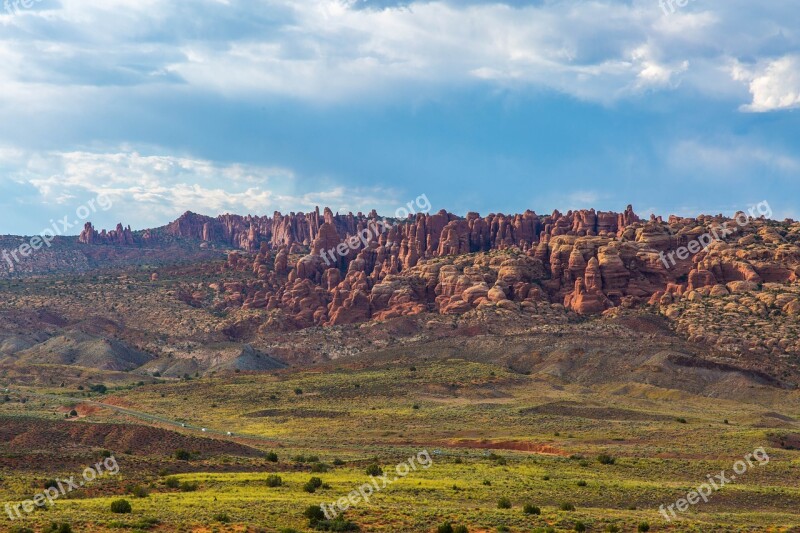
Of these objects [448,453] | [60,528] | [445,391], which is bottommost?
[445,391]

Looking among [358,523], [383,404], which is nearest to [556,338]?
[383,404]

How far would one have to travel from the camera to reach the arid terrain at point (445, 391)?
44188 millimetres

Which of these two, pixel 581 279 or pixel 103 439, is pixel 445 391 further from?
pixel 103 439

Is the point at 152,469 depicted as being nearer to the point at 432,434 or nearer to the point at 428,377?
the point at 432,434

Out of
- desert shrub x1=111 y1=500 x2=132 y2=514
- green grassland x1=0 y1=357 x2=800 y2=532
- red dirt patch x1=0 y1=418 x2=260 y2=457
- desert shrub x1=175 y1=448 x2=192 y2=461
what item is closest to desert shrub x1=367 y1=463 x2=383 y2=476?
green grassland x1=0 y1=357 x2=800 y2=532

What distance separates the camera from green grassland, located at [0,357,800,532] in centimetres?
3875

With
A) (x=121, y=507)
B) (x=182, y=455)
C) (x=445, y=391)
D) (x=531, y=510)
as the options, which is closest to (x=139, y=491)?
(x=121, y=507)

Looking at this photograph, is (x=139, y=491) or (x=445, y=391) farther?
(x=445, y=391)

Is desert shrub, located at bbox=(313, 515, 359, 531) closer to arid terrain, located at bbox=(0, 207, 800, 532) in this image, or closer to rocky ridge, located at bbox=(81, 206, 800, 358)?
arid terrain, located at bbox=(0, 207, 800, 532)

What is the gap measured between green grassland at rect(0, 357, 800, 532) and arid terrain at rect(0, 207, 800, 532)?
33cm

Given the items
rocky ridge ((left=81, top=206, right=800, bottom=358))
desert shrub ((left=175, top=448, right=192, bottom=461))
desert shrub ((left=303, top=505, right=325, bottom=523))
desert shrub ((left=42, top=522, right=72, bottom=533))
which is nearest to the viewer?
desert shrub ((left=42, top=522, right=72, bottom=533))

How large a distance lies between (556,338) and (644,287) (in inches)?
1202

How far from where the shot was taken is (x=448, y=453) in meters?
65.8

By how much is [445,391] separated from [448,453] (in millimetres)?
50344
